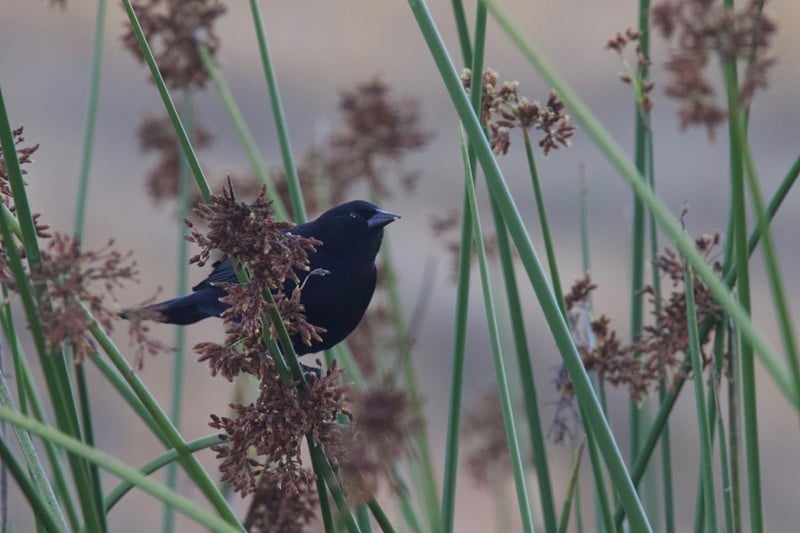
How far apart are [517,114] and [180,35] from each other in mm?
1056

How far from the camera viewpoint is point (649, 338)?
171 cm

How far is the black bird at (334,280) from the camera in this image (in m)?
Answer: 2.28

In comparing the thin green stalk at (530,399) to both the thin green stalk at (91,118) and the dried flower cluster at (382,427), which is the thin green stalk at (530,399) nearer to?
the dried flower cluster at (382,427)

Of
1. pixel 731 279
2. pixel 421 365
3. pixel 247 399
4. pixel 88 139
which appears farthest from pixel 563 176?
pixel 731 279

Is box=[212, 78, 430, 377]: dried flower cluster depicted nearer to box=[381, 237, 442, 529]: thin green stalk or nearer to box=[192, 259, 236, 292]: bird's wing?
box=[381, 237, 442, 529]: thin green stalk

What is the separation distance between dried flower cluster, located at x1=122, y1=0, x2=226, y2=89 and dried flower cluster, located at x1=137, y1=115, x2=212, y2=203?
456mm

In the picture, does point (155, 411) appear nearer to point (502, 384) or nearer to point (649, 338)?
point (502, 384)

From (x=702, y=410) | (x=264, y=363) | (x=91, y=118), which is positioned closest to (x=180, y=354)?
(x=91, y=118)

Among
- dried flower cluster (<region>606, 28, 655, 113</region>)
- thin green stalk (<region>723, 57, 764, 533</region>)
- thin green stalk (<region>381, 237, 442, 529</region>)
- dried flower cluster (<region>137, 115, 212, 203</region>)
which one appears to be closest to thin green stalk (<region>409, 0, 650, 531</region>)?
thin green stalk (<region>723, 57, 764, 533</region>)

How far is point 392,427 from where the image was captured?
33.2 inches

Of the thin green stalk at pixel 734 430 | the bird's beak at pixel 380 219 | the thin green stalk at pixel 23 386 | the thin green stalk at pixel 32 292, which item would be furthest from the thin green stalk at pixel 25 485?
the bird's beak at pixel 380 219

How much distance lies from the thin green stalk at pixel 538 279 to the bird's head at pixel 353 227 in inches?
50.5

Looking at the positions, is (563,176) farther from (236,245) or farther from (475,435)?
(236,245)

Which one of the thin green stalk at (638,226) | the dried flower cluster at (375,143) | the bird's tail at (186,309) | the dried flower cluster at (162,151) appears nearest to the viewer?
the thin green stalk at (638,226)
